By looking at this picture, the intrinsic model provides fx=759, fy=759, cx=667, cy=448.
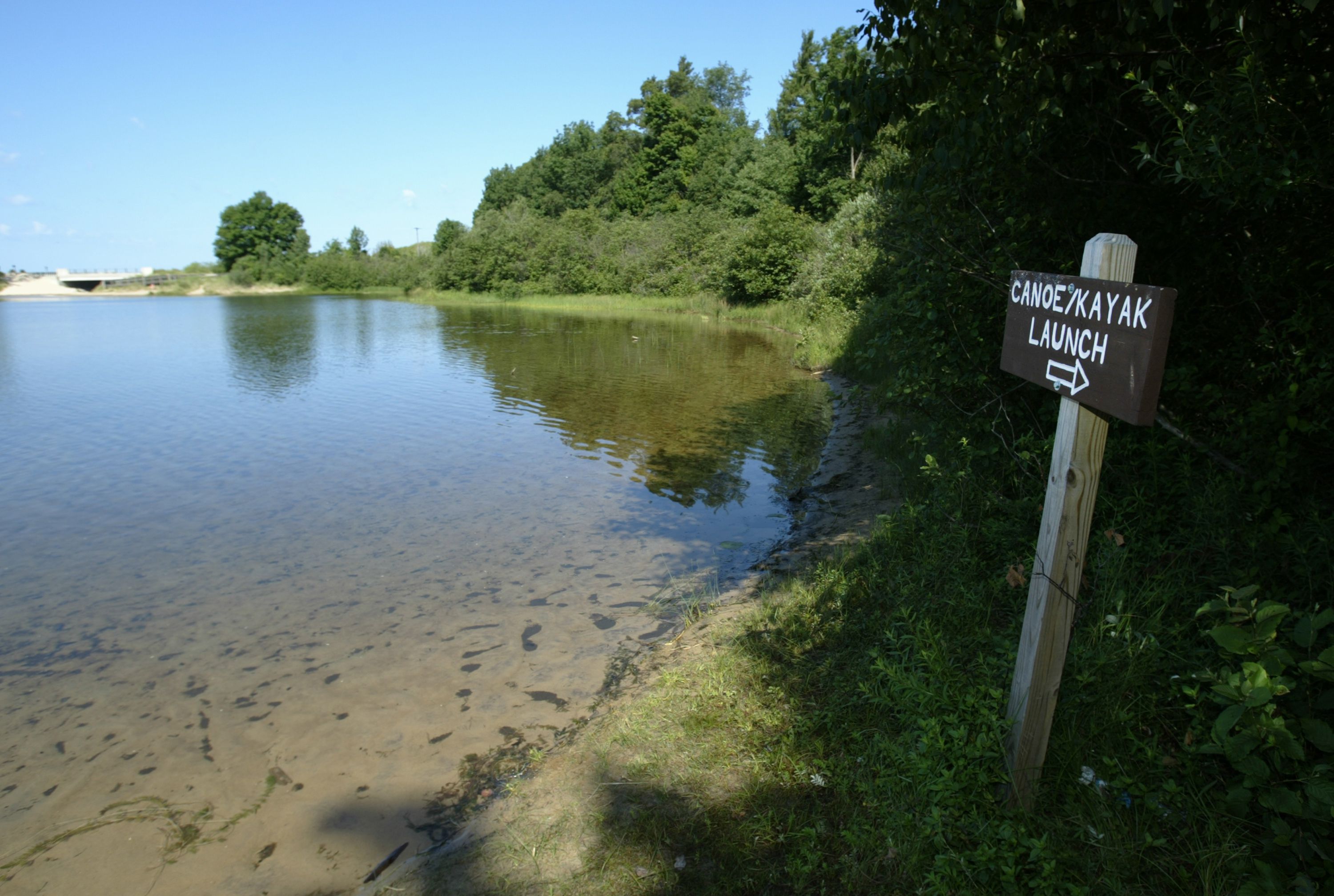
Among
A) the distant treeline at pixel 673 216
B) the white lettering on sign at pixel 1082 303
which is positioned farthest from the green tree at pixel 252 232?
the white lettering on sign at pixel 1082 303

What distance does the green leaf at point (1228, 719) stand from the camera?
84.6 inches

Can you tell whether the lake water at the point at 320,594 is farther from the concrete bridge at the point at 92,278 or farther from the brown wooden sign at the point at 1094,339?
the concrete bridge at the point at 92,278

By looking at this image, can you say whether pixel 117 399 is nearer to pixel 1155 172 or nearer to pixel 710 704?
pixel 710 704

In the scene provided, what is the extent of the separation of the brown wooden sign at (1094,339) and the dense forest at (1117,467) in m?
0.78

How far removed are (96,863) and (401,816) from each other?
1337 mm

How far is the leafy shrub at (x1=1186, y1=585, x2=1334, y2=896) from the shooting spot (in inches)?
79.7

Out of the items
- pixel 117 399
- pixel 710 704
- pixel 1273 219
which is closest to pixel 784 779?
pixel 710 704

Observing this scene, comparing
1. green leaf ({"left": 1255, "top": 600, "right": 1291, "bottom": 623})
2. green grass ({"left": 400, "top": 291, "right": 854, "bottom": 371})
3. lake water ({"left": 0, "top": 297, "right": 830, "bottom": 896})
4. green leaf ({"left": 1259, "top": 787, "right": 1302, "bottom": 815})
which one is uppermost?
green grass ({"left": 400, "top": 291, "right": 854, "bottom": 371})

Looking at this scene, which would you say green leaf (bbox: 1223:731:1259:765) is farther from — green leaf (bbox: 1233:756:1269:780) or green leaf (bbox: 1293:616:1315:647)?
green leaf (bbox: 1293:616:1315:647)

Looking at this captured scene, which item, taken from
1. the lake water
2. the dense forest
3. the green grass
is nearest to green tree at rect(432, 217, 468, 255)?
the green grass

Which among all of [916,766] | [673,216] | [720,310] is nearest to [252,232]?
[673,216]

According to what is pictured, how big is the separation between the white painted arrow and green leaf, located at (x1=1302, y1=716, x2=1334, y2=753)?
1.11 meters

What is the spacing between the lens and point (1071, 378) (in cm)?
222

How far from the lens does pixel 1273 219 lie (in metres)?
2.95
